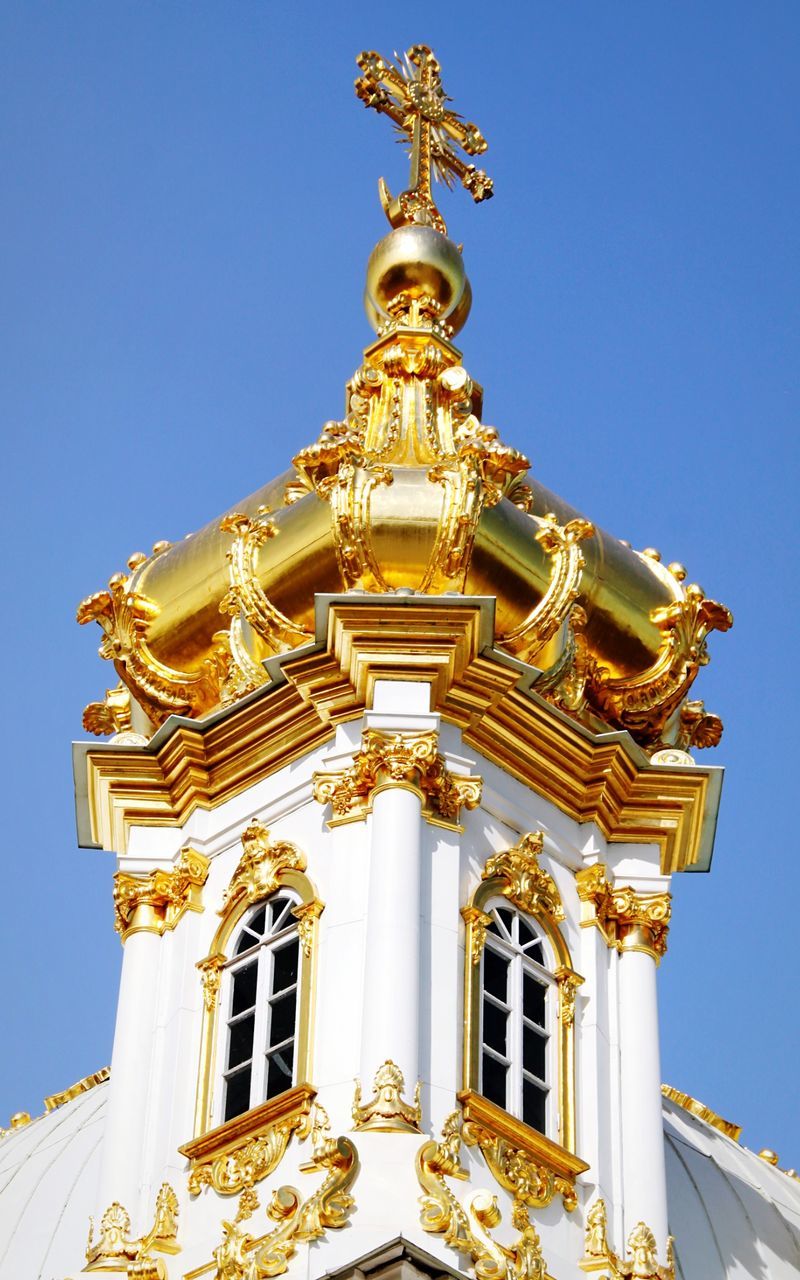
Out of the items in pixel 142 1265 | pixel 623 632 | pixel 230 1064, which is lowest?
pixel 142 1265

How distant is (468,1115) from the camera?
23953 mm

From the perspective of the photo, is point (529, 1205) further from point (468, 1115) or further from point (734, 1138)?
point (734, 1138)

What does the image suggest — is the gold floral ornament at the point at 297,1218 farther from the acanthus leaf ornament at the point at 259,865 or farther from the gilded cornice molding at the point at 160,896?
the gilded cornice molding at the point at 160,896

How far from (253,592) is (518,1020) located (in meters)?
4.24

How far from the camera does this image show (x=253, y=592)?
27172 mm

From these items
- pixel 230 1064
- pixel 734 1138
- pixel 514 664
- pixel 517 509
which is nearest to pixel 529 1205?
pixel 230 1064

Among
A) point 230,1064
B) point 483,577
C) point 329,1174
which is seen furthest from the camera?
point 483,577

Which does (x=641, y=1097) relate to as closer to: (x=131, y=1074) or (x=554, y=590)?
(x=131, y=1074)

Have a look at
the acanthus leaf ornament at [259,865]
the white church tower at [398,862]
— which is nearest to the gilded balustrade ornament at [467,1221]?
the white church tower at [398,862]

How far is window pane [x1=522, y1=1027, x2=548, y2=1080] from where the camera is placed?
991 inches

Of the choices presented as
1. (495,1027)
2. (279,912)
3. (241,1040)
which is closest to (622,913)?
(495,1027)

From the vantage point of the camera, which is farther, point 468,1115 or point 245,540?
point 245,540

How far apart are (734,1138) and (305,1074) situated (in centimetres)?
904

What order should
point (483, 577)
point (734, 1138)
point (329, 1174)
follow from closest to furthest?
point (329, 1174) → point (483, 577) → point (734, 1138)
